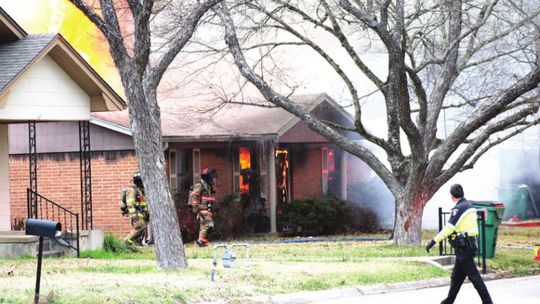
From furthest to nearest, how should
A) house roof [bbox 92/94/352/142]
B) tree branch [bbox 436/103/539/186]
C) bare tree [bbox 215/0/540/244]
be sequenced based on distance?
house roof [bbox 92/94/352/142] < tree branch [bbox 436/103/539/186] < bare tree [bbox 215/0/540/244]

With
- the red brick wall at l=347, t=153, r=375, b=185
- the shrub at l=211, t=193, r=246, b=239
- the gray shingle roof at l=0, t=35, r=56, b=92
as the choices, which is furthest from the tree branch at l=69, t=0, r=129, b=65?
the red brick wall at l=347, t=153, r=375, b=185

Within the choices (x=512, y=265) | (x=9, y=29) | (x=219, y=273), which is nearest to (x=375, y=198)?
(x=512, y=265)

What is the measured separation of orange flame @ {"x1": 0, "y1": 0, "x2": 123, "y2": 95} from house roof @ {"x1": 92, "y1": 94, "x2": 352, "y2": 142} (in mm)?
2860

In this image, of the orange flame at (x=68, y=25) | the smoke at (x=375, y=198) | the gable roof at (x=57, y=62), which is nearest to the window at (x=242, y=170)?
the smoke at (x=375, y=198)

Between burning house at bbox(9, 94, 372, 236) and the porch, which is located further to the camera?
burning house at bbox(9, 94, 372, 236)

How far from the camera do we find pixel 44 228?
454 inches

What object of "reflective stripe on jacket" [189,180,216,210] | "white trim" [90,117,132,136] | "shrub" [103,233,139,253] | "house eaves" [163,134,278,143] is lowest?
"shrub" [103,233,139,253]

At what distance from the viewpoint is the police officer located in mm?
12922

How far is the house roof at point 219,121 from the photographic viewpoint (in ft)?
85.7

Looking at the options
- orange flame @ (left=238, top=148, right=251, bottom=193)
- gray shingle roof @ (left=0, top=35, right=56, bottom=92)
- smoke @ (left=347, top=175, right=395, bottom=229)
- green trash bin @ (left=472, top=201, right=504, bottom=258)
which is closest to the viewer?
gray shingle roof @ (left=0, top=35, right=56, bottom=92)

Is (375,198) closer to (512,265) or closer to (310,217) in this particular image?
(310,217)

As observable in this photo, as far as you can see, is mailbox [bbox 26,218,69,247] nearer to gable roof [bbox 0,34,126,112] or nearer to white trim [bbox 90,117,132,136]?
gable roof [bbox 0,34,126,112]

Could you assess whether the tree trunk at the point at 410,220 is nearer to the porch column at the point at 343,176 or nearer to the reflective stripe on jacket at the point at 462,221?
the porch column at the point at 343,176

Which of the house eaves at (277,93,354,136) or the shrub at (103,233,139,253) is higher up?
the house eaves at (277,93,354,136)
